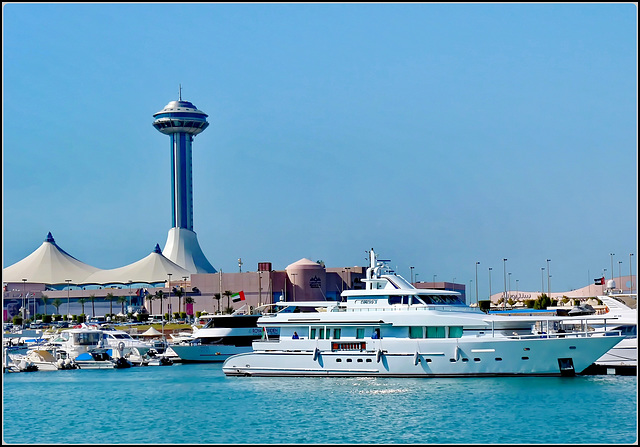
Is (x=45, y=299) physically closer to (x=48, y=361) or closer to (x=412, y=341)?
(x=48, y=361)

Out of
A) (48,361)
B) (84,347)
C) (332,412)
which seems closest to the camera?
(332,412)

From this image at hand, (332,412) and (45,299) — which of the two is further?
(45,299)

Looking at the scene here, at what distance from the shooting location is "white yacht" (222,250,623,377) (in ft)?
151

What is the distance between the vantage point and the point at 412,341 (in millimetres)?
46969

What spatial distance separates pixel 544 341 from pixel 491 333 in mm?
2577

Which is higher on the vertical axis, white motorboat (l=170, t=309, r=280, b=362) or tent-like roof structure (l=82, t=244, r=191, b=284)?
tent-like roof structure (l=82, t=244, r=191, b=284)

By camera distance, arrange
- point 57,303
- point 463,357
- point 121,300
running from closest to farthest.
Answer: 1. point 463,357
2. point 57,303
3. point 121,300

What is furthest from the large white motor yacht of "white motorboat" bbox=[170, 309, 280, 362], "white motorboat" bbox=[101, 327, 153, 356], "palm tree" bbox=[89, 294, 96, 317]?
"palm tree" bbox=[89, 294, 96, 317]

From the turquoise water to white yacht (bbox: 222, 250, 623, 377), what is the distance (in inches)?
31.5

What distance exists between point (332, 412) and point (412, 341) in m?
10.3

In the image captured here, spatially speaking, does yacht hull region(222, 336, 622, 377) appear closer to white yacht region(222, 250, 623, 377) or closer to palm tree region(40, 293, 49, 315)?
white yacht region(222, 250, 623, 377)

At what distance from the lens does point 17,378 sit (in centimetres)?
6066

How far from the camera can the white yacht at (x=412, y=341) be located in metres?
45.9

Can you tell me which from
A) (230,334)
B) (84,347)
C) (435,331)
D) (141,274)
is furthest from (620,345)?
(141,274)
